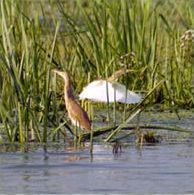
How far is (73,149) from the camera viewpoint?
22.2ft

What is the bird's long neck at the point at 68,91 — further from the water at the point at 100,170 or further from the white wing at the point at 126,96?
the water at the point at 100,170

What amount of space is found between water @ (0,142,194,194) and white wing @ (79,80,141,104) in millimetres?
359

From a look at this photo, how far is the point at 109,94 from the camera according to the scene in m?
7.20

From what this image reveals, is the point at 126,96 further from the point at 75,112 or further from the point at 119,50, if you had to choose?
the point at 119,50

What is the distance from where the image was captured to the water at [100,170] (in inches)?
217

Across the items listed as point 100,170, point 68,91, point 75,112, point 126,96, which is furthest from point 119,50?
point 100,170

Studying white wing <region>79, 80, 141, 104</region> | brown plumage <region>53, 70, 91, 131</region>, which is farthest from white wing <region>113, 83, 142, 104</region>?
brown plumage <region>53, 70, 91, 131</region>

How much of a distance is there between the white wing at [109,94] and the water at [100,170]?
1.18 ft

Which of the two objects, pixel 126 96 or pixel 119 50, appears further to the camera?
pixel 119 50

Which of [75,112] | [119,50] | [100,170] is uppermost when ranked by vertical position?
[119,50]

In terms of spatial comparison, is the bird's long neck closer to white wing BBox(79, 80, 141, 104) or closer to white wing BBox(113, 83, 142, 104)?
white wing BBox(79, 80, 141, 104)

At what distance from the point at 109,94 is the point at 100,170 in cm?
120

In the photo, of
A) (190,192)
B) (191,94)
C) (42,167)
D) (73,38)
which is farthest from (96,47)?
(190,192)

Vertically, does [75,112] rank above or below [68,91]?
below
